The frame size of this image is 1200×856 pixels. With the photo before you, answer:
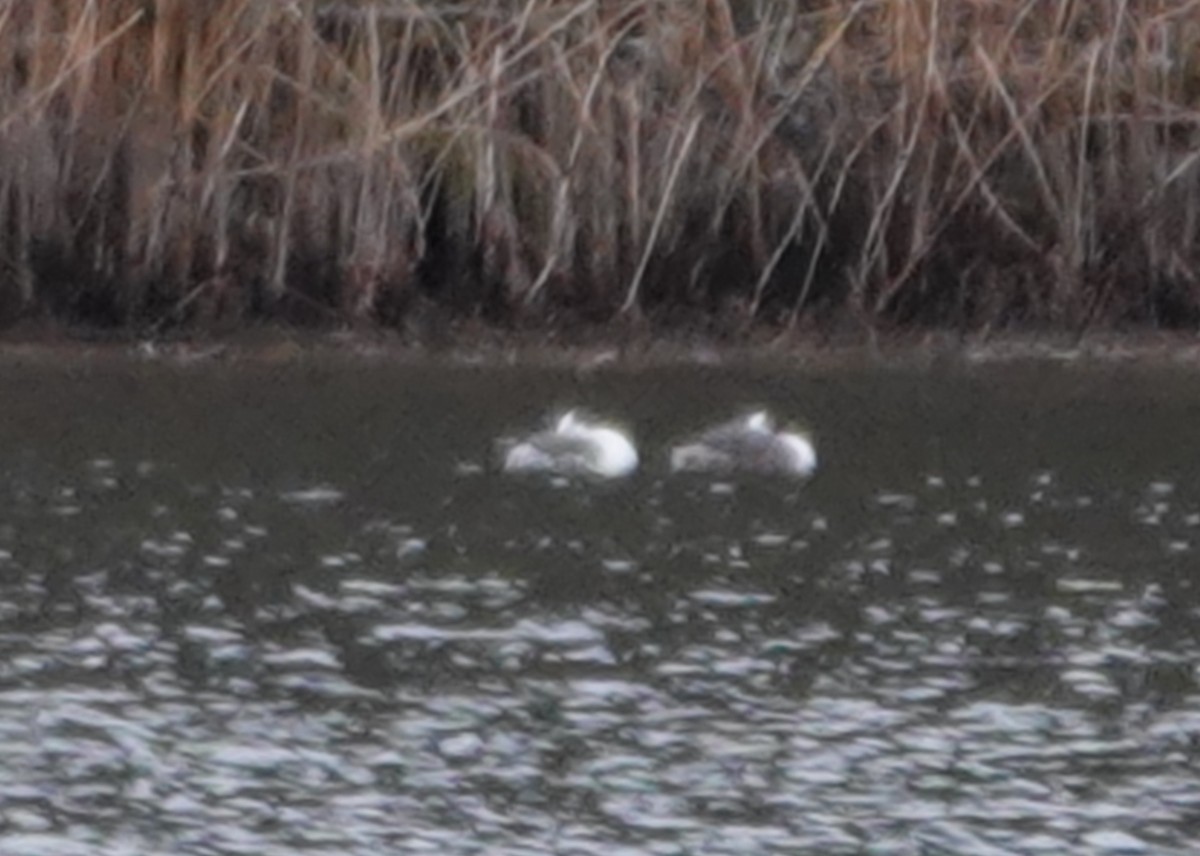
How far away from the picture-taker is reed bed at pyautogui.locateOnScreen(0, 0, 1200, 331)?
1756 centimetres

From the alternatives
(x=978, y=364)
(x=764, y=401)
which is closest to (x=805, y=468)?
(x=764, y=401)

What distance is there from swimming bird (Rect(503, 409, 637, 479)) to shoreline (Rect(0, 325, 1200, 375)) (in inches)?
94.5

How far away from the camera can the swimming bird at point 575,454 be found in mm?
14781

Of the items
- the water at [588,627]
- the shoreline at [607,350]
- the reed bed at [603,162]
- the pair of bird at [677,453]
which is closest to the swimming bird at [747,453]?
the pair of bird at [677,453]

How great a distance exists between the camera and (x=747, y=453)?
14.9 meters

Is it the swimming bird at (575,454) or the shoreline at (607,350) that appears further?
the shoreline at (607,350)

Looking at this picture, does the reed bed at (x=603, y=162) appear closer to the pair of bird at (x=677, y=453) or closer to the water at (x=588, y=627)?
the water at (x=588, y=627)

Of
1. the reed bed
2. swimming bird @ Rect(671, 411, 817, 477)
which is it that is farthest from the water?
the reed bed

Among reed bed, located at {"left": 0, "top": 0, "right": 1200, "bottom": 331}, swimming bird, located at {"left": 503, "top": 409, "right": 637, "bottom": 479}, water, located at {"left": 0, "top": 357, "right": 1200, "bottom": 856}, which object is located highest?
reed bed, located at {"left": 0, "top": 0, "right": 1200, "bottom": 331}

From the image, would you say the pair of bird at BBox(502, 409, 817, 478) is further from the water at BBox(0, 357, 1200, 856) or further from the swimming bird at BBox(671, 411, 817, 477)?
the water at BBox(0, 357, 1200, 856)

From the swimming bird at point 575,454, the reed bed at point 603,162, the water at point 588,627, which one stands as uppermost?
the reed bed at point 603,162

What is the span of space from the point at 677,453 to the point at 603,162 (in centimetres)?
276

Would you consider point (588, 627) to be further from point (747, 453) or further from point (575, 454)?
point (747, 453)

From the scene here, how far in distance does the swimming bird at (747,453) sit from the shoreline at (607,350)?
2.34m
